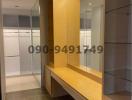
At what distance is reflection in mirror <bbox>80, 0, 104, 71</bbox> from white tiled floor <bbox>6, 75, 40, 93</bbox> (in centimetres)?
203

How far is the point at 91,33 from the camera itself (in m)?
2.91

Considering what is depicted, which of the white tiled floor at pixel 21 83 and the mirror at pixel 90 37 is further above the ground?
the mirror at pixel 90 37

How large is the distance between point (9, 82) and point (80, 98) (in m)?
3.56

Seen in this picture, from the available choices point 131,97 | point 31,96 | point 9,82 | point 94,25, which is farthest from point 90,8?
point 9,82

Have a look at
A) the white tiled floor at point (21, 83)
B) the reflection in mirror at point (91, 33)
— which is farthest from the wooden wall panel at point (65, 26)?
the white tiled floor at point (21, 83)

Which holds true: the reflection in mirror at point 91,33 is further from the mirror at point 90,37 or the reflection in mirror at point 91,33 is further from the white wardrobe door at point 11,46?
the white wardrobe door at point 11,46

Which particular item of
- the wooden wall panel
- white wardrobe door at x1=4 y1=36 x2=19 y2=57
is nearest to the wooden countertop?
the wooden wall panel

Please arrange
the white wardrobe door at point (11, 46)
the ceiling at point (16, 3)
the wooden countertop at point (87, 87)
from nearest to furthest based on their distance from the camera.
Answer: the wooden countertop at point (87, 87)
the ceiling at point (16, 3)
the white wardrobe door at point (11, 46)

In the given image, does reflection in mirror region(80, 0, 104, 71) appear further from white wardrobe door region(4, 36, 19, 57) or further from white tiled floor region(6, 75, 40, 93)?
white wardrobe door region(4, 36, 19, 57)

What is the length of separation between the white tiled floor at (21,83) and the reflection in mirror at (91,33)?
2026 millimetres

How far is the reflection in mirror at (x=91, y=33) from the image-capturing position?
2.57 m

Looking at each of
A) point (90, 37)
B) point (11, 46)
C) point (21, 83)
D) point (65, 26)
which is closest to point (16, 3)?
point (11, 46)

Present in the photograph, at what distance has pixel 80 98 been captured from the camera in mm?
2105

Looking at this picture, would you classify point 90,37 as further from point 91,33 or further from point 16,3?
point 16,3
